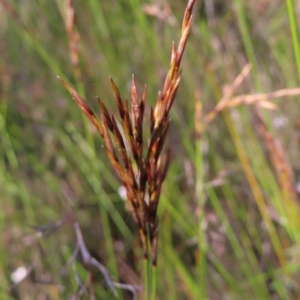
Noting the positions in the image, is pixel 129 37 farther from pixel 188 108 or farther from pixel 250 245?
pixel 250 245

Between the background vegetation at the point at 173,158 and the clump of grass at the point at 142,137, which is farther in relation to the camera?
the background vegetation at the point at 173,158

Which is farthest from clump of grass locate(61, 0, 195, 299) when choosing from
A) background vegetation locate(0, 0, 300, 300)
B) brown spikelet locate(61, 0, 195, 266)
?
background vegetation locate(0, 0, 300, 300)

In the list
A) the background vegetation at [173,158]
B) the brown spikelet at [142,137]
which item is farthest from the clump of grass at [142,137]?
the background vegetation at [173,158]

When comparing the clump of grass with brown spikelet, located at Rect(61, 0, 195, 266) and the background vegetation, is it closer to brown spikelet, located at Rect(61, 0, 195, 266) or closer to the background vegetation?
brown spikelet, located at Rect(61, 0, 195, 266)

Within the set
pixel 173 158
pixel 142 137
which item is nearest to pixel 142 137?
pixel 142 137

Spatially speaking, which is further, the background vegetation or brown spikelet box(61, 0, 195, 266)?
the background vegetation

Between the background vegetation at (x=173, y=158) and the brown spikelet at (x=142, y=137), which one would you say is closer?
the brown spikelet at (x=142, y=137)

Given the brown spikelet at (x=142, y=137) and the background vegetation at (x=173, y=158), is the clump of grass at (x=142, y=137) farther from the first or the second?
the background vegetation at (x=173, y=158)
